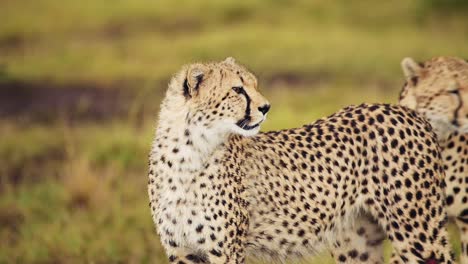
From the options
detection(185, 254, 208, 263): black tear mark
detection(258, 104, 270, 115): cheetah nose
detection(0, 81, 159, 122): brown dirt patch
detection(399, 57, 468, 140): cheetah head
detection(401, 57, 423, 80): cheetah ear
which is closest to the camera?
detection(258, 104, 270, 115): cheetah nose

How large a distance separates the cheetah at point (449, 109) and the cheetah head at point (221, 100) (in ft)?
3.95

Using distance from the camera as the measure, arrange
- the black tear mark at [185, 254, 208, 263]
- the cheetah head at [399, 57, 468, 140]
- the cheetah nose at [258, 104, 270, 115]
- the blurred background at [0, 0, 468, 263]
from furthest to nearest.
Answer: the blurred background at [0, 0, 468, 263] < the cheetah head at [399, 57, 468, 140] < the black tear mark at [185, 254, 208, 263] < the cheetah nose at [258, 104, 270, 115]

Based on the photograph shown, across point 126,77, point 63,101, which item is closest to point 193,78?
point 63,101

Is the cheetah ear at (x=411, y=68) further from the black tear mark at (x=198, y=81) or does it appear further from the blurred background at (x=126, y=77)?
the black tear mark at (x=198, y=81)

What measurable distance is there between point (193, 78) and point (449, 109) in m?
1.47

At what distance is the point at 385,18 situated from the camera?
14406mm

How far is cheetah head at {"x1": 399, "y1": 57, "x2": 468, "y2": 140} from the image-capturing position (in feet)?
15.6

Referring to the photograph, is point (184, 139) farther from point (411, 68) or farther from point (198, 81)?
point (411, 68)

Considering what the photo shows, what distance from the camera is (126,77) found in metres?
11.3

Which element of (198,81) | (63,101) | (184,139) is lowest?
(63,101)

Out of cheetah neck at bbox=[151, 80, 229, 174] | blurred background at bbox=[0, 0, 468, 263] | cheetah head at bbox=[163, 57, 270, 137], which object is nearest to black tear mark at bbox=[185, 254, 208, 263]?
cheetah neck at bbox=[151, 80, 229, 174]

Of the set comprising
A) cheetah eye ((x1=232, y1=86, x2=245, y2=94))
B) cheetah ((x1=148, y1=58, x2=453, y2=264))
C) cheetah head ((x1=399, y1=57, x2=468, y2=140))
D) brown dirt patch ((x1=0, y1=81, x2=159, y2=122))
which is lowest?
brown dirt patch ((x1=0, y1=81, x2=159, y2=122))

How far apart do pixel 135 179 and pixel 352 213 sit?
9.88 ft

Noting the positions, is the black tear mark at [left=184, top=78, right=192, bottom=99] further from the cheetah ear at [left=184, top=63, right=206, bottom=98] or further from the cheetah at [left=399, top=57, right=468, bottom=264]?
the cheetah at [left=399, top=57, right=468, bottom=264]
